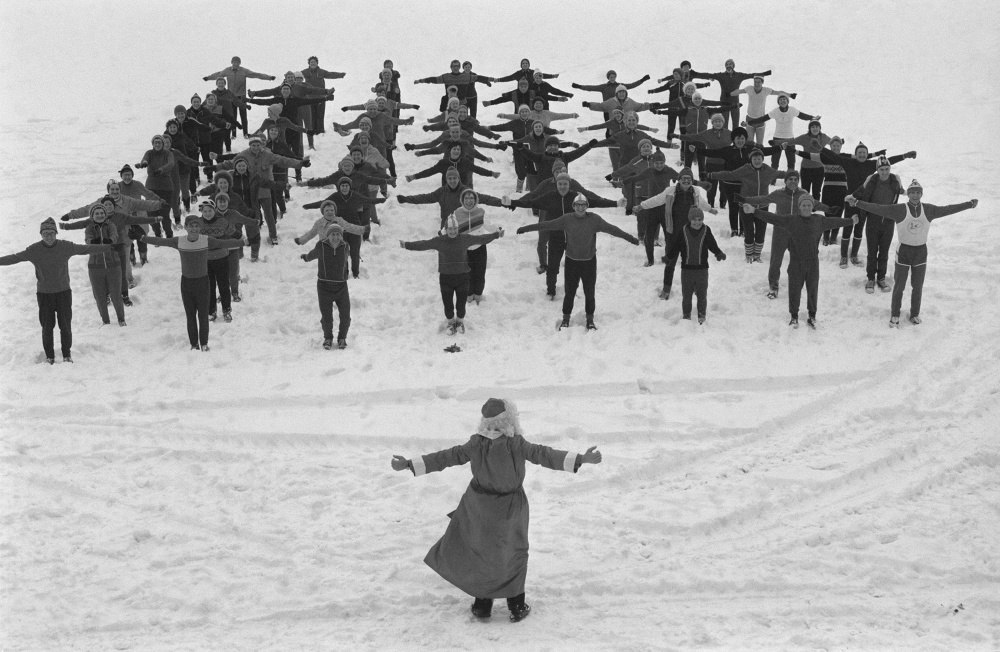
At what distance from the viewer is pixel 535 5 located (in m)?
29.3

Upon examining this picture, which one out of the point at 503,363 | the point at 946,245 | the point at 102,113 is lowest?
the point at 503,363

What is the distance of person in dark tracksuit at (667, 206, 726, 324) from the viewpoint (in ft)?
43.6

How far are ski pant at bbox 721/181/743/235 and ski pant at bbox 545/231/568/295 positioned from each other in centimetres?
308

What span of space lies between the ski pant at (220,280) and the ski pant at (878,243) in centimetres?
833

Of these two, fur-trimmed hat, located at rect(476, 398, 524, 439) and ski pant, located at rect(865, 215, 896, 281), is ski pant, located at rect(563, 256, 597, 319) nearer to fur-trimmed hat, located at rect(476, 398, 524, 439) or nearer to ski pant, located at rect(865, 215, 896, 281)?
ski pant, located at rect(865, 215, 896, 281)

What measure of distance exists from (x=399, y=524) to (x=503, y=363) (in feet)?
11.8

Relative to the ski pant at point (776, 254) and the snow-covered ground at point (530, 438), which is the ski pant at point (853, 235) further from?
Result: the ski pant at point (776, 254)

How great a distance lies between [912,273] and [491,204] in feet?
18.0

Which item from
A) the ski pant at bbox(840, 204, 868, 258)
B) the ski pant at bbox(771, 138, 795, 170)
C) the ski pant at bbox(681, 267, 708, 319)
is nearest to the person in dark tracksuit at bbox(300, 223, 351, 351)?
the ski pant at bbox(681, 267, 708, 319)

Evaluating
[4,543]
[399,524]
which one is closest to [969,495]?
[399,524]

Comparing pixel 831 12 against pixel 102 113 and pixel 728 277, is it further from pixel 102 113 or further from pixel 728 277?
pixel 102 113

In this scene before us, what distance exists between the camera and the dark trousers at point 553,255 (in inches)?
555

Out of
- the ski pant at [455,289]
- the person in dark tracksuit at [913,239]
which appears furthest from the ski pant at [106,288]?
the person in dark tracksuit at [913,239]

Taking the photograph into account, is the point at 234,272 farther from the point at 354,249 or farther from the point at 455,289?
the point at 455,289
